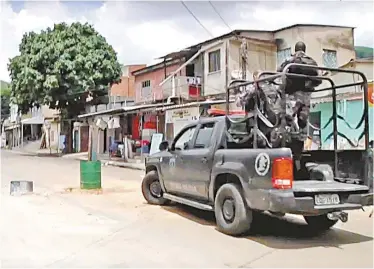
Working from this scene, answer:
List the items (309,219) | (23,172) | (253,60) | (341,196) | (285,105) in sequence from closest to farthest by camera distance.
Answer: (341,196) < (285,105) < (309,219) < (23,172) < (253,60)

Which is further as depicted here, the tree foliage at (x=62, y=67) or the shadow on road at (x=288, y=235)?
the tree foliage at (x=62, y=67)

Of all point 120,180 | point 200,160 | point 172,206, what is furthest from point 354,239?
point 120,180

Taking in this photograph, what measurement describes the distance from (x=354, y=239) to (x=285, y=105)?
2282 millimetres

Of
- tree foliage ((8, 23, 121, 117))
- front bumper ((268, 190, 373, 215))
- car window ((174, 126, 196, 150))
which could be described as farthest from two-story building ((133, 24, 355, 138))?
front bumper ((268, 190, 373, 215))

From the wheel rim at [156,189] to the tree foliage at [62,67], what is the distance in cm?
2364

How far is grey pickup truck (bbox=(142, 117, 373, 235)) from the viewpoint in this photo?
6.53 meters

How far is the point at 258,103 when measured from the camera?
757cm

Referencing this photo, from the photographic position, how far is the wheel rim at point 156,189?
10528 mm

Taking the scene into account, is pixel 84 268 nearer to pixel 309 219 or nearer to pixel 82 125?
pixel 309 219

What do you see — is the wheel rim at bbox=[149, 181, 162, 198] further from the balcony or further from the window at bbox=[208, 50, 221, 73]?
the balcony

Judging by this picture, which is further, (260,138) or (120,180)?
(120,180)

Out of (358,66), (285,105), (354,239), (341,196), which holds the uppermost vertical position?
(358,66)

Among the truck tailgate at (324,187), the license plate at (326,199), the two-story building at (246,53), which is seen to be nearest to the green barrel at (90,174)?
the truck tailgate at (324,187)

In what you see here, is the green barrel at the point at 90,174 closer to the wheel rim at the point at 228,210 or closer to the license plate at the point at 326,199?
the wheel rim at the point at 228,210
